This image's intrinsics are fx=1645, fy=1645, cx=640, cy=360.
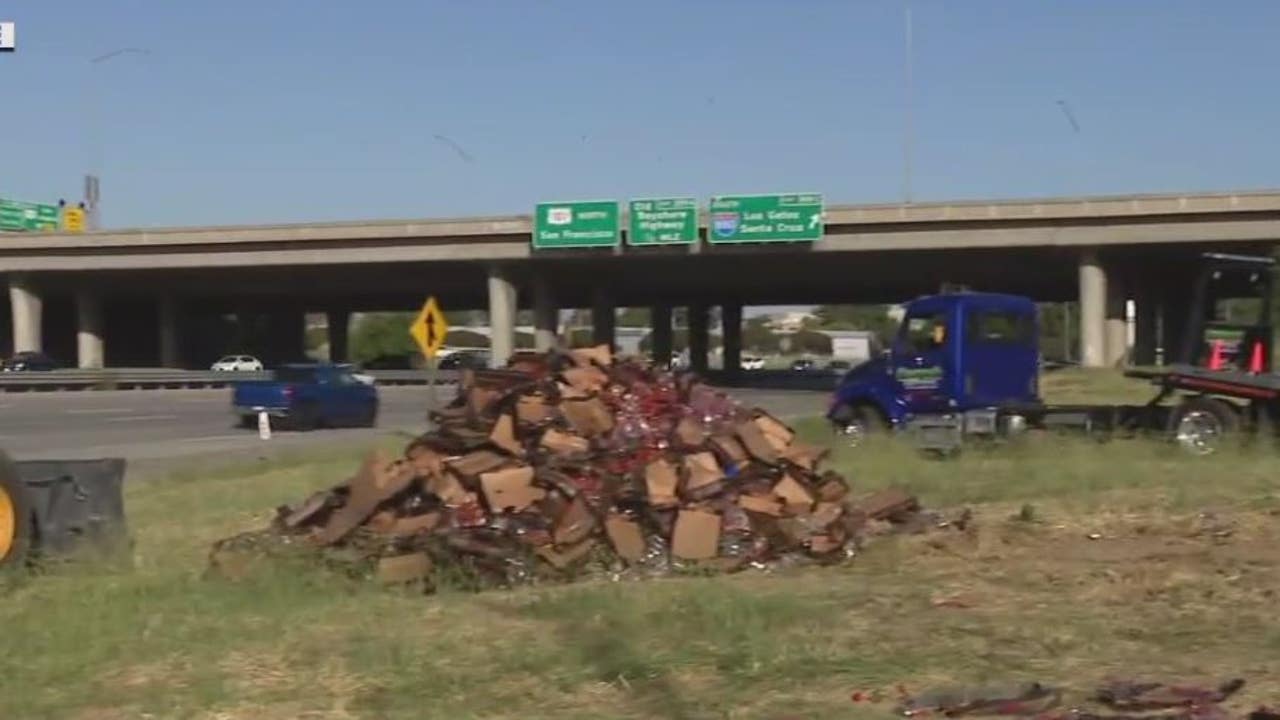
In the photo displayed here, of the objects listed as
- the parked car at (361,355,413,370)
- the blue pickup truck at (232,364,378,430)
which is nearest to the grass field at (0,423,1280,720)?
the blue pickup truck at (232,364,378,430)

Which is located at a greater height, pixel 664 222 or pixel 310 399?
pixel 664 222

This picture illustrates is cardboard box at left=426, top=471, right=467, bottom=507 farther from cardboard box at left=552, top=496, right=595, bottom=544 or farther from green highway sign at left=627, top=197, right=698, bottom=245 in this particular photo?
green highway sign at left=627, top=197, right=698, bottom=245

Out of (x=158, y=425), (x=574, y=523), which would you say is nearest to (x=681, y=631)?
(x=574, y=523)

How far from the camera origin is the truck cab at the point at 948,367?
2295 centimetres

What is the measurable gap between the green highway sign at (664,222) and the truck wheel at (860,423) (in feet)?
124

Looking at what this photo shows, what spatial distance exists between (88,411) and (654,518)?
124 ft

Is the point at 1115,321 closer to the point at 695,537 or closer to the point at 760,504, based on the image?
the point at 760,504

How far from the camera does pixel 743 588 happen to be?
10.1 m

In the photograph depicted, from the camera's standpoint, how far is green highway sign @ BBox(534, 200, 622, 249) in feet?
205

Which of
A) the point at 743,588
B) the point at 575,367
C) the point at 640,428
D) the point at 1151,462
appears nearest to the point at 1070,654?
the point at 743,588

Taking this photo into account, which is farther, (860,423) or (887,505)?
(860,423)

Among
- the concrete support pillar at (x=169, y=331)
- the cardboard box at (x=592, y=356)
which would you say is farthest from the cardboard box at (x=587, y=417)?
the concrete support pillar at (x=169, y=331)

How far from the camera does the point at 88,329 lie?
82.4 metres

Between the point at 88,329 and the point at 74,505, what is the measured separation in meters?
75.0
